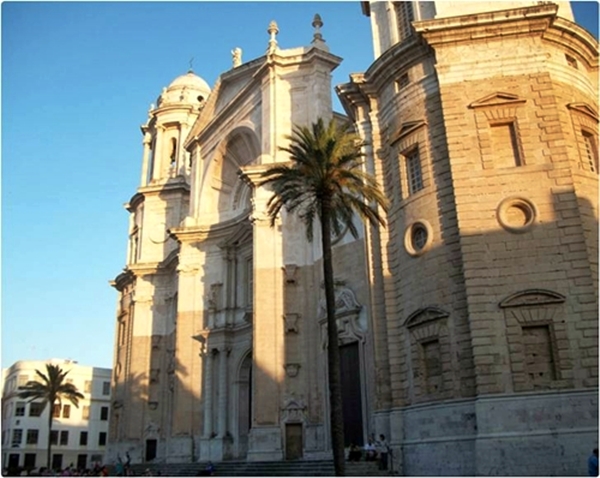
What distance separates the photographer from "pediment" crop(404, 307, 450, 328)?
2095 cm

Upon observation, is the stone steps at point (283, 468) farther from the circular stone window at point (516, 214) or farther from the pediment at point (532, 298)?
the circular stone window at point (516, 214)

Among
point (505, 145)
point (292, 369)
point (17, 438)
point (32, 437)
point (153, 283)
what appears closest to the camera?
point (505, 145)

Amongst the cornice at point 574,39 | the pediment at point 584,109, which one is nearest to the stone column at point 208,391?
the pediment at point 584,109

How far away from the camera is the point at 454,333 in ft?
67.3

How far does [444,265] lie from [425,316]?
179 centimetres

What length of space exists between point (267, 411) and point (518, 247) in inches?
546

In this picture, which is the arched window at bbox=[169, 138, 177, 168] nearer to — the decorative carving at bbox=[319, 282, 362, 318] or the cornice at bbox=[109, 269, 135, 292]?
the cornice at bbox=[109, 269, 135, 292]

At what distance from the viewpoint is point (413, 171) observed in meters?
23.9

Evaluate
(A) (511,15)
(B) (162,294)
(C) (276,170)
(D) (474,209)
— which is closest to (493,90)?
(A) (511,15)

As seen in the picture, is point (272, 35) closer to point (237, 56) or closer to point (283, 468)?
point (237, 56)

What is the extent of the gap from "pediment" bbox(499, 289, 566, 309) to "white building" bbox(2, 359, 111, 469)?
60.2 m

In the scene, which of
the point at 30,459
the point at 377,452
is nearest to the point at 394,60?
the point at 377,452

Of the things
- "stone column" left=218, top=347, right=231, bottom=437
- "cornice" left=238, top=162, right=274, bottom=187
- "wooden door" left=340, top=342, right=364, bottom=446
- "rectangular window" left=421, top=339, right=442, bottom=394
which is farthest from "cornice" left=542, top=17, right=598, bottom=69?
"stone column" left=218, top=347, right=231, bottom=437

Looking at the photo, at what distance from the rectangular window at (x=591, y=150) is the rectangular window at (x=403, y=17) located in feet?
27.0
